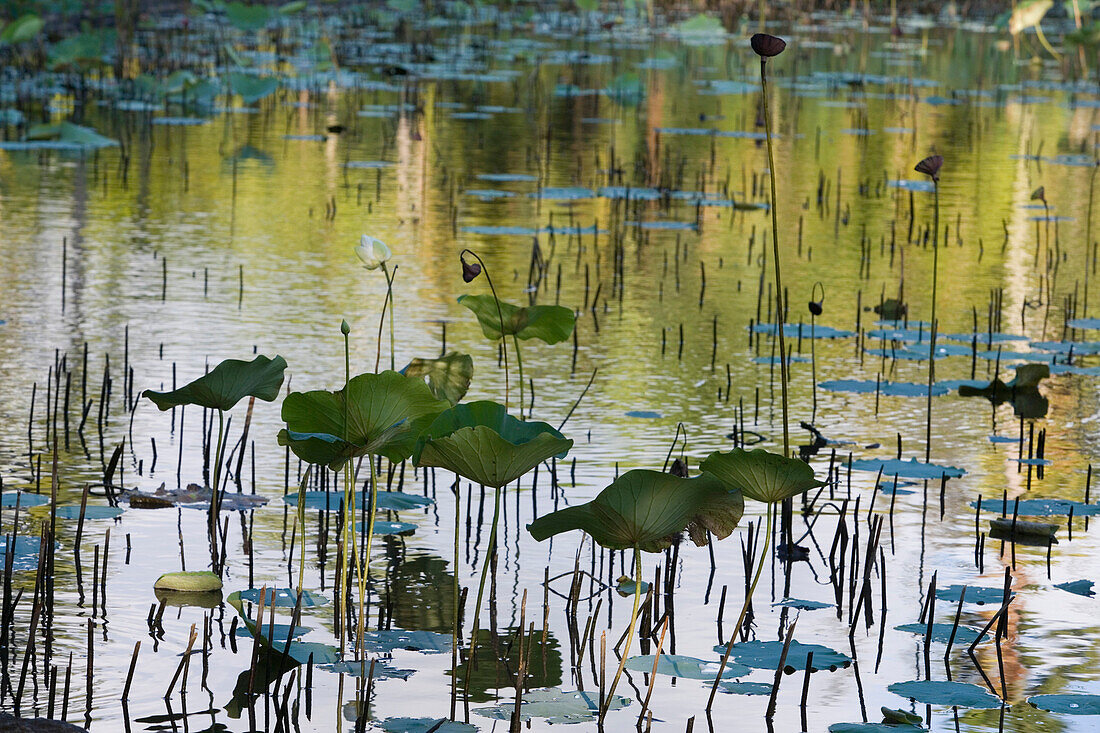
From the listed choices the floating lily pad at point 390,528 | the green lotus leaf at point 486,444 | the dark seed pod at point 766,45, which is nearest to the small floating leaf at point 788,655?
the green lotus leaf at point 486,444

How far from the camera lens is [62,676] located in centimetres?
296

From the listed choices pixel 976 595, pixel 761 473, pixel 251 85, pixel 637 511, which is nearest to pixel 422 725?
pixel 637 511

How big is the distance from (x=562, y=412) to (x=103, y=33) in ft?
35.5

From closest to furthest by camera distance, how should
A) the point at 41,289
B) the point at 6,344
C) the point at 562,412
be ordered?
the point at 562,412 < the point at 6,344 < the point at 41,289

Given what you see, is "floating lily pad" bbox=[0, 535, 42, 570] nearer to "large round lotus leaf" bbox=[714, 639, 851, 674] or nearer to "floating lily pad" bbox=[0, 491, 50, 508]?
"floating lily pad" bbox=[0, 491, 50, 508]

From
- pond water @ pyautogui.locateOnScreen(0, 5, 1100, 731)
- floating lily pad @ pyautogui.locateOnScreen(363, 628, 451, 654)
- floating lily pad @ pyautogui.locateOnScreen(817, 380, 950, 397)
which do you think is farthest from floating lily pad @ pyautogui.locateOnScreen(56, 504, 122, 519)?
floating lily pad @ pyautogui.locateOnScreen(817, 380, 950, 397)

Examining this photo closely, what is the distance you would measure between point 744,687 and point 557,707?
362mm

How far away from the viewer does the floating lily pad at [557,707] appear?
2861mm

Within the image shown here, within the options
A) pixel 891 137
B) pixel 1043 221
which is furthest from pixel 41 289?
pixel 891 137

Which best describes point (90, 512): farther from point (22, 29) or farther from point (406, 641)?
point (22, 29)

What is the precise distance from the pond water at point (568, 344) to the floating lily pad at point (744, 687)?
19 mm

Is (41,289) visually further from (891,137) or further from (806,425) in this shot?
(891,137)

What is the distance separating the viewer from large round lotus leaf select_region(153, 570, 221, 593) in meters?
3.36

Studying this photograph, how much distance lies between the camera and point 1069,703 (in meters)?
2.95
